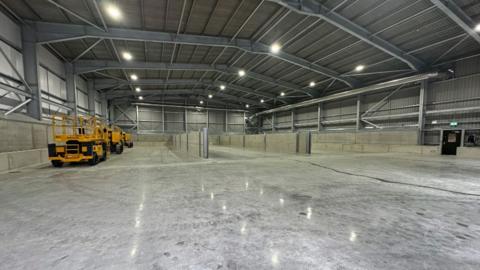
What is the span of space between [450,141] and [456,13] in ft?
28.9

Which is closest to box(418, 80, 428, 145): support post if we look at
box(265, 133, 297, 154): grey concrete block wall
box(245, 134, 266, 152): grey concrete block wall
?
box(265, 133, 297, 154): grey concrete block wall

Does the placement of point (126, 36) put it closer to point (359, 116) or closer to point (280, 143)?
point (280, 143)

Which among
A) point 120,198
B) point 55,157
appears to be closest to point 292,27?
point 120,198

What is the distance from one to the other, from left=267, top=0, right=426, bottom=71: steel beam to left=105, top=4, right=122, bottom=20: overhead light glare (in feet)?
22.8

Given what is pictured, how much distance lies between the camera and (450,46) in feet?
34.8

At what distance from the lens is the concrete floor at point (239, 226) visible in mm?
1638

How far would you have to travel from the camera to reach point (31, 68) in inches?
337

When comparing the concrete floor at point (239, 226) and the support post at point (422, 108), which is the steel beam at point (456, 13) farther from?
the concrete floor at point (239, 226)

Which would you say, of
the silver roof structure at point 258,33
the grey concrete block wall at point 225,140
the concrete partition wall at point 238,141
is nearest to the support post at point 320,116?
the silver roof structure at point 258,33

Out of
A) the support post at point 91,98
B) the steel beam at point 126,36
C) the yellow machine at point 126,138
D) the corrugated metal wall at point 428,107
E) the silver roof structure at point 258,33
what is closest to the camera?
the silver roof structure at point 258,33

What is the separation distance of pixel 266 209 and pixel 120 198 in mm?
2831

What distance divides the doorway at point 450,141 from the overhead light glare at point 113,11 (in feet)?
68.9

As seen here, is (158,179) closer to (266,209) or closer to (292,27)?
(266,209)

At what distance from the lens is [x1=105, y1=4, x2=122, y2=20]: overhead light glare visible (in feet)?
24.0
